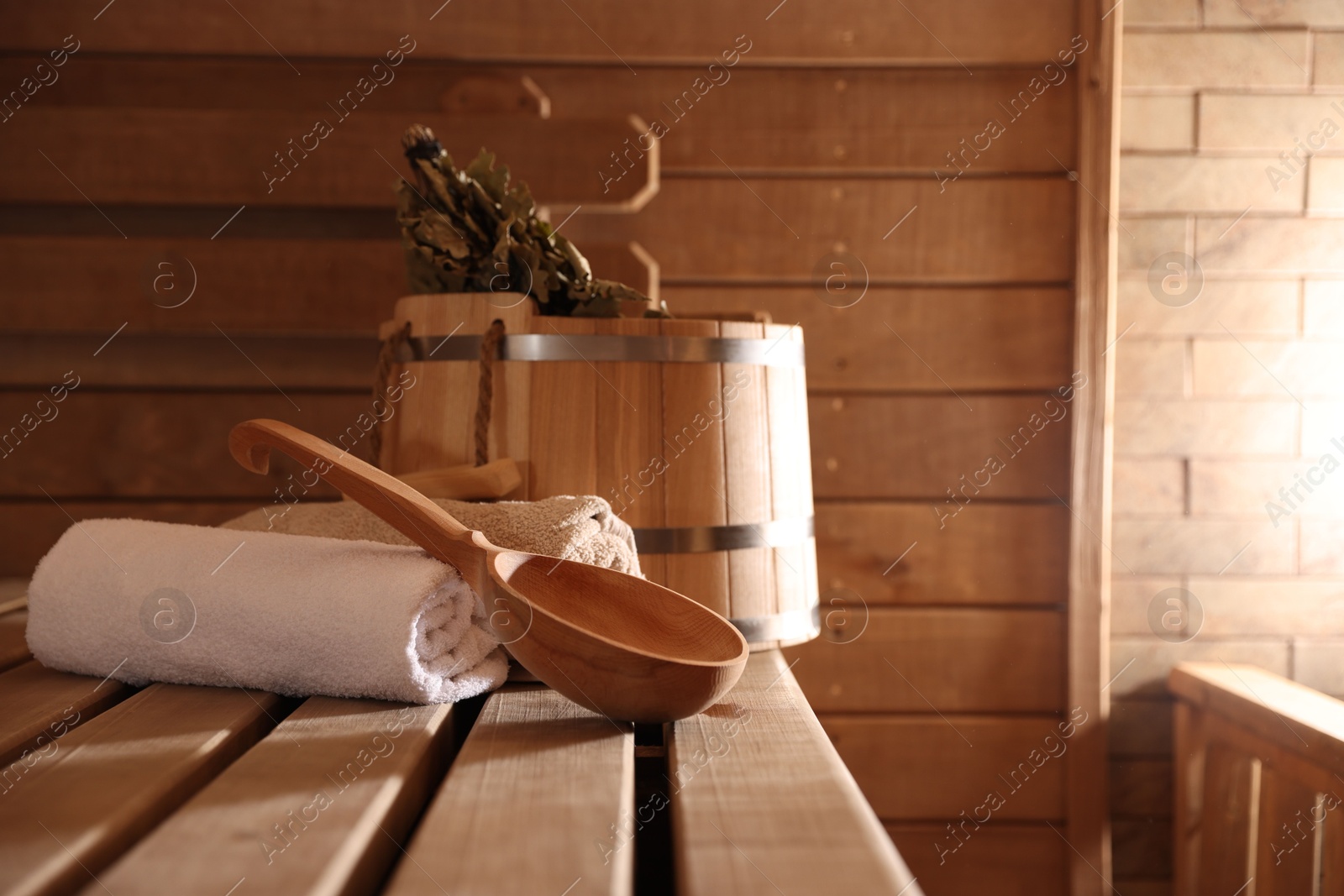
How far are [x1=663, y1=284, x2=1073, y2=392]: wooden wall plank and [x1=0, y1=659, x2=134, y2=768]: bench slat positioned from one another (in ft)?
3.81

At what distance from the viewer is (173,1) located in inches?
66.9

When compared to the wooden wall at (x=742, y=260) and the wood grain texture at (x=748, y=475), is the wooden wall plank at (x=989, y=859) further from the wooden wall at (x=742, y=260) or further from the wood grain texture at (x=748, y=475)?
the wood grain texture at (x=748, y=475)

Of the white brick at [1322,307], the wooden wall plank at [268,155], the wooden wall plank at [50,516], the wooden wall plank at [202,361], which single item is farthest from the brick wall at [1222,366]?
the wooden wall plank at [50,516]

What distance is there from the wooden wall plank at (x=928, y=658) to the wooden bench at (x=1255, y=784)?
0.92 ft

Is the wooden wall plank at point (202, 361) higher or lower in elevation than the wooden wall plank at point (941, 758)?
higher

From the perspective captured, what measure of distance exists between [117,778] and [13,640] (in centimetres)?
54

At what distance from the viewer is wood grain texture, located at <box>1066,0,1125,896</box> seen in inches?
68.5

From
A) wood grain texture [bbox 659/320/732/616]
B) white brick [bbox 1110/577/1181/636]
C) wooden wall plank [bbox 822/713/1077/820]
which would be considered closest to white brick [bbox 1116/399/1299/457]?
white brick [bbox 1110/577/1181/636]

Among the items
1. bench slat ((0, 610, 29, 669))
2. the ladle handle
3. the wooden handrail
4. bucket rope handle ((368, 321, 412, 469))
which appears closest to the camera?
the ladle handle

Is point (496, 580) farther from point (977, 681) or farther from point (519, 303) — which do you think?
point (977, 681)

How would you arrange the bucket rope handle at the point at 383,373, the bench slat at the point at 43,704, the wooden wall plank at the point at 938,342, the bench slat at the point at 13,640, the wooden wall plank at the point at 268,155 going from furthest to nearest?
1. the wooden wall plank at the point at 938,342
2. the wooden wall plank at the point at 268,155
3. the bucket rope handle at the point at 383,373
4. the bench slat at the point at 13,640
5. the bench slat at the point at 43,704

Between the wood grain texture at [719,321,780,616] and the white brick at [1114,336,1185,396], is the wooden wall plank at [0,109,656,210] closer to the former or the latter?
the wood grain texture at [719,321,780,616]

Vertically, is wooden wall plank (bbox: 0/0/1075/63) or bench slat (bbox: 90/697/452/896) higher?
wooden wall plank (bbox: 0/0/1075/63)

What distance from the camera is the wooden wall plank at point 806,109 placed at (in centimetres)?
174
